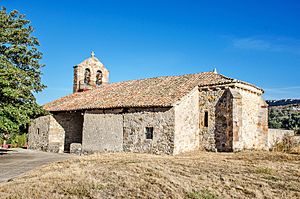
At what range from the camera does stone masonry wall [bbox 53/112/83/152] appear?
2284 centimetres

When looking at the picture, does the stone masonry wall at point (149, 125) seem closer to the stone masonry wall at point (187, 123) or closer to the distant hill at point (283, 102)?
the stone masonry wall at point (187, 123)

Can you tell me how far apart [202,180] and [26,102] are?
12.6 m

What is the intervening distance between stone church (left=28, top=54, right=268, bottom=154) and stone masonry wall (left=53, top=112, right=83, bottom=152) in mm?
1043

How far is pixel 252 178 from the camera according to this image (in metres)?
9.33

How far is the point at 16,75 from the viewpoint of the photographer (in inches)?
645

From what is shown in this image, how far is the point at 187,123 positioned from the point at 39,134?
473 inches

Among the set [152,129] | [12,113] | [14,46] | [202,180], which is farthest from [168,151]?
[14,46]

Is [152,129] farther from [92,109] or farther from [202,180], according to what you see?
[202,180]

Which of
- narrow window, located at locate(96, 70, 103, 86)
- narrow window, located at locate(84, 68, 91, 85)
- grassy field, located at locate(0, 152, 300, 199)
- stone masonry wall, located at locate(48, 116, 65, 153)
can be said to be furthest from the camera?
narrow window, located at locate(96, 70, 103, 86)

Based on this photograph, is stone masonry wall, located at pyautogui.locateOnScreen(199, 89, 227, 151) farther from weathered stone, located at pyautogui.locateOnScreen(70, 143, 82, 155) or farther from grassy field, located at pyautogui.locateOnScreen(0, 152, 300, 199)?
weathered stone, located at pyautogui.locateOnScreen(70, 143, 82, 155)

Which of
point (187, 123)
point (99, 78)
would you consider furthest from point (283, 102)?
point (187, 123)

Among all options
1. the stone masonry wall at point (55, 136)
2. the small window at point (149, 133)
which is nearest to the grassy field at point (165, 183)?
the small window at point (149, 133)

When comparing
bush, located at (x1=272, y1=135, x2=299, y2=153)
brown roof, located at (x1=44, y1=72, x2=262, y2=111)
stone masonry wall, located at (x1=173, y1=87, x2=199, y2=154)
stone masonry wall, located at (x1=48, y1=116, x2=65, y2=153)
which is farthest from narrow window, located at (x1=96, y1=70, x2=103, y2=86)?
bush, located at (x1=272, y1=135, x2=299, y2=153)

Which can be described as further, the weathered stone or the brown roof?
the weathered stone
